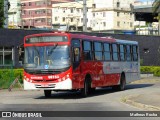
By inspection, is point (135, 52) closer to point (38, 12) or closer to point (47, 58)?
point (47, 58)

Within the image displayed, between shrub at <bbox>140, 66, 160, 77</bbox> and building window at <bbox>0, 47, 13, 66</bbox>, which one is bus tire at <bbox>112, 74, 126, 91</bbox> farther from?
shrub at <bbox>140, 66, 160, 77</bbox>

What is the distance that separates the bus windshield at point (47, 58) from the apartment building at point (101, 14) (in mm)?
99736

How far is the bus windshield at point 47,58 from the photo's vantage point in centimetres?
2317

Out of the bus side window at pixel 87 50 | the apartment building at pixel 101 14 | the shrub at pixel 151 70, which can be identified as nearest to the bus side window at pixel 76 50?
the bus side window at pixel 87 50

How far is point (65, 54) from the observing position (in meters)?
23.2

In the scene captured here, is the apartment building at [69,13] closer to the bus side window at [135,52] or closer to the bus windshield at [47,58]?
the bus side window at [135,52]

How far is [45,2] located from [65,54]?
119740mm

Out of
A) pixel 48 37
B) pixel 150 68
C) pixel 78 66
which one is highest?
pixel 48 37

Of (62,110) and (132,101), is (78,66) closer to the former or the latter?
(132,101)

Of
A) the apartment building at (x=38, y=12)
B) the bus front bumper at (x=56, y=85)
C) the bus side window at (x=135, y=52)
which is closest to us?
the bus front bumper at (x=56, y=85)

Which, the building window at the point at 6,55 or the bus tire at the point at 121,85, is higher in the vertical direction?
the building window at the point at 6,55

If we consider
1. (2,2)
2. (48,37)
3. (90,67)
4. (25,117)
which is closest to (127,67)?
(90,67)

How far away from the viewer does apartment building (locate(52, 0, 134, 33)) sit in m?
128

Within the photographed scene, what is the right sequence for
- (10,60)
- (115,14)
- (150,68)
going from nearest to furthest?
(10,60), (150,68), (115,14)
